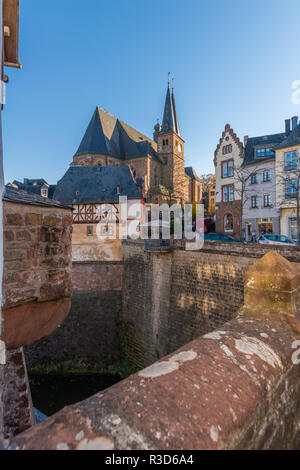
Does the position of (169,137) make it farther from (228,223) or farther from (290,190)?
(290,190)

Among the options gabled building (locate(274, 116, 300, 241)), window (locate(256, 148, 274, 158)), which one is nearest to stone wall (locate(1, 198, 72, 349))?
gabled building (locate(274, 116, 300, 241))

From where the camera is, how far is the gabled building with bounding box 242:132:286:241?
22.1 m

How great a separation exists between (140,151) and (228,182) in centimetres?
2106

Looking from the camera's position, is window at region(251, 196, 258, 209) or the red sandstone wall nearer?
the red sandstone wall

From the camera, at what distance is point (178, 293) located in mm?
12102

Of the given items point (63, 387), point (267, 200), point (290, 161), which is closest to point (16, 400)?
point (63, 387)

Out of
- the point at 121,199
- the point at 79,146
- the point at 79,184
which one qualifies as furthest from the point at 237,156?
the point at 79,146

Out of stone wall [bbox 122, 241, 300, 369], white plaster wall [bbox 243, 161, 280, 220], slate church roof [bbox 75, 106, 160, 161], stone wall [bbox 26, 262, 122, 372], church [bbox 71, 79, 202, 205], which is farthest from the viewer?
slate church roof [bbox 75, 106, 160, 161]

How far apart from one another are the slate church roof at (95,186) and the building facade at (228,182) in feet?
28.5

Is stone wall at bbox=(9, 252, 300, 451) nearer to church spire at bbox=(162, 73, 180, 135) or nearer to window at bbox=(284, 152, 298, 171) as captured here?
window at bbox=(284, 152, 298, 171)

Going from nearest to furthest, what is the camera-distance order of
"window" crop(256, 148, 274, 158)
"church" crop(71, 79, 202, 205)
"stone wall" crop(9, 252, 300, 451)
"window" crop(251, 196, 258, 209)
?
"stone wall" crop(9, 252, 300, 451)
"window" crop(256, 148, 274, 158)
"window" crop(251, 196, 258, 209)
"church" crop(71, 79, 202, 205)

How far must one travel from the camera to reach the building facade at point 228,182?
24531 millimetres

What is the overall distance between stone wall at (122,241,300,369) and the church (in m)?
20.1

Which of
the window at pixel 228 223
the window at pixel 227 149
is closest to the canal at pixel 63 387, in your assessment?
the window at pixel 228 223
